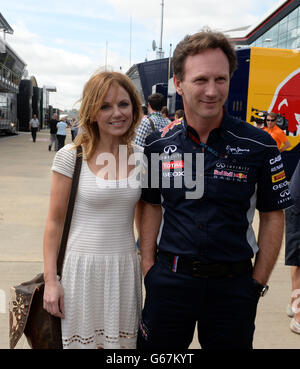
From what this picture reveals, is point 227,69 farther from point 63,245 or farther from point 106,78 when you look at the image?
point 63,245

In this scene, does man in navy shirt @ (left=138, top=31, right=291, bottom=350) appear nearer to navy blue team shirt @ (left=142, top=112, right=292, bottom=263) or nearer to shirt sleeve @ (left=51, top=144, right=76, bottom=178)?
navy blue team shirt @ (left=142, top=112, right=292, bottom=263)

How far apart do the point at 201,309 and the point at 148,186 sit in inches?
24.7

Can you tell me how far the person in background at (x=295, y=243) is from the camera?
11.0 ft

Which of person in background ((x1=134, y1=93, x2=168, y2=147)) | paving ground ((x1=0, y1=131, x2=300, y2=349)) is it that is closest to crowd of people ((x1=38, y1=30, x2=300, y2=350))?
paving ground ((x1=0, y1=131, x2=300, y2=349))

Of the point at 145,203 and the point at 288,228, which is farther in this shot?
the point at 288,228

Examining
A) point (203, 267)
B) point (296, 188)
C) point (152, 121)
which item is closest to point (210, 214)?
point (203, 267)

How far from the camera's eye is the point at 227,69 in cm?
183

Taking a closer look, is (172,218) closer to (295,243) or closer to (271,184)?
(271,184)

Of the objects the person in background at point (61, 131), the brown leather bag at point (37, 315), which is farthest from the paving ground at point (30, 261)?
the person in background at point (61, 131)
